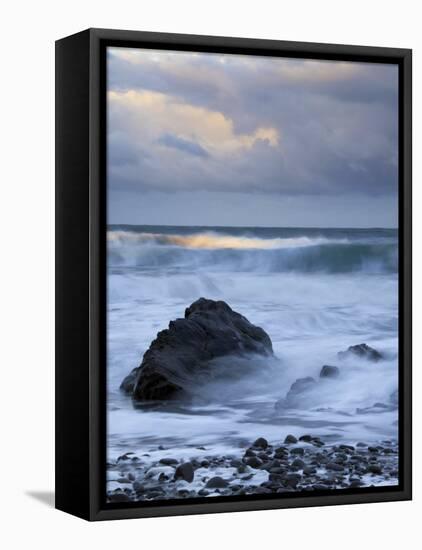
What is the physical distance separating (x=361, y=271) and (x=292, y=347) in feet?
2.22

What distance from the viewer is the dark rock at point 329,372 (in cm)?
1092

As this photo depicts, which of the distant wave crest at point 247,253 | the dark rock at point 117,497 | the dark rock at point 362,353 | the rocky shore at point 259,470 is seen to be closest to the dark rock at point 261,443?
the rocky shore at point 259,470

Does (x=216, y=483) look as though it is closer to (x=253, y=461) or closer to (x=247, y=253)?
(x=253, y=461)

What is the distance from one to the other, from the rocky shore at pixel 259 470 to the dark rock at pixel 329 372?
39cm

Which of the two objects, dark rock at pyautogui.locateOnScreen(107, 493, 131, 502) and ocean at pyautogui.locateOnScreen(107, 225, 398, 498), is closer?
dark rock at pyautogui.locateOnScreen(107, 493, 131, 502)

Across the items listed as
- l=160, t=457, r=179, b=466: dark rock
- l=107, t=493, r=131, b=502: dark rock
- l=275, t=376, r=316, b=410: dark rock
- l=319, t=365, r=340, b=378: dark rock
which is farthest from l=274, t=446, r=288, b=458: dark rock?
l=107, t=493, r=131, b=502: dark rock

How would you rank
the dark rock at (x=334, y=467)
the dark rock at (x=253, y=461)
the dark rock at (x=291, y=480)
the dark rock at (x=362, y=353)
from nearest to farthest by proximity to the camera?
the dark rock at (x=253, y=461)
the dark rock at (x=291, y=480)
the dark rock at (x=334, y=467)
the dark rock at (x=362, y=353)

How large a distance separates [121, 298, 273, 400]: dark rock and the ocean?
5cm

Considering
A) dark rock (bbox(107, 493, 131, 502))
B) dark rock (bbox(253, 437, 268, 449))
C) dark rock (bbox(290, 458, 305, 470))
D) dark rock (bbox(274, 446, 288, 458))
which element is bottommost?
dark rock (bbox(107, 493, 131, 502))

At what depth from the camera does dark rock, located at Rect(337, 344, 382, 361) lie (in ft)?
36.1

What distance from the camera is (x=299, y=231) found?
1093 centimetres

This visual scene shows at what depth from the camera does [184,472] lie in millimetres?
10430

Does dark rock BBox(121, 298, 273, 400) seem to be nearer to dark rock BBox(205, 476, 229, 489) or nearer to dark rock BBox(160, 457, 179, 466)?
dark rock BBox(160, 457, 179, 466)

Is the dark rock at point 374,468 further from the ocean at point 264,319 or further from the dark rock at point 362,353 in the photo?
the dark rock at point 362,353
